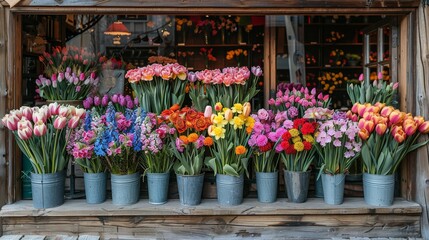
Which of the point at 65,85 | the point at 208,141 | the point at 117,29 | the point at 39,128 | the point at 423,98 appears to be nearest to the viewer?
the point at 39,128

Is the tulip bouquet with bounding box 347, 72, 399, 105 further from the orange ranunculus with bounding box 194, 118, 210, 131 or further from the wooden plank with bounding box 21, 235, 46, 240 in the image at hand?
→ the wooden plank with bounding box 21, 235, 46, 240

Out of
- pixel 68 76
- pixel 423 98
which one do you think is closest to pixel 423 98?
pixel 423 98

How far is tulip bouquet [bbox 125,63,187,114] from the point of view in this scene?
9.44 feet

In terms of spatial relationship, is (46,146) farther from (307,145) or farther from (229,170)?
(307,145)

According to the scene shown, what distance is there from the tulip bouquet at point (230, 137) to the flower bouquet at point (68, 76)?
1054mm

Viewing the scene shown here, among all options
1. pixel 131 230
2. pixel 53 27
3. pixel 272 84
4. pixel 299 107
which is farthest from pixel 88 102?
pixel 53 27

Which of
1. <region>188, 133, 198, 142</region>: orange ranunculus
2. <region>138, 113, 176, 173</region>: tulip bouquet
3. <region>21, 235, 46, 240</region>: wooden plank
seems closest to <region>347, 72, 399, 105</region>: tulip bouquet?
<region>188, 133, 198, 142</region>: orange ranunculus

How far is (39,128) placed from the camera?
261 cm

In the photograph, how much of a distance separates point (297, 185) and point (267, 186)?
0.19 metres

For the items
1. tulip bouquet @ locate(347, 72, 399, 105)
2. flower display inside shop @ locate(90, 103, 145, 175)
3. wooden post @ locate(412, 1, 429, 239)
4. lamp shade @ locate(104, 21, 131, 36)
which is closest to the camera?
flower display inside shop @ locate(90, 103, 145, 175)

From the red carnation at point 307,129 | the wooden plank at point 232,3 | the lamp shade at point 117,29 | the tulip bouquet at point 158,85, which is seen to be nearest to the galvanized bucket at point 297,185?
the red carnation at point 307,129

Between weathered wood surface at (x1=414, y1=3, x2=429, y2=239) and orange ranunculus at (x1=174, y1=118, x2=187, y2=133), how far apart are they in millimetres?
1523

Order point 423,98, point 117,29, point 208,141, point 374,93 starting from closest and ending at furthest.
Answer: point 208,141
point 423,98
point 374,93
point 117,29

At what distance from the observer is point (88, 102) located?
304cm
